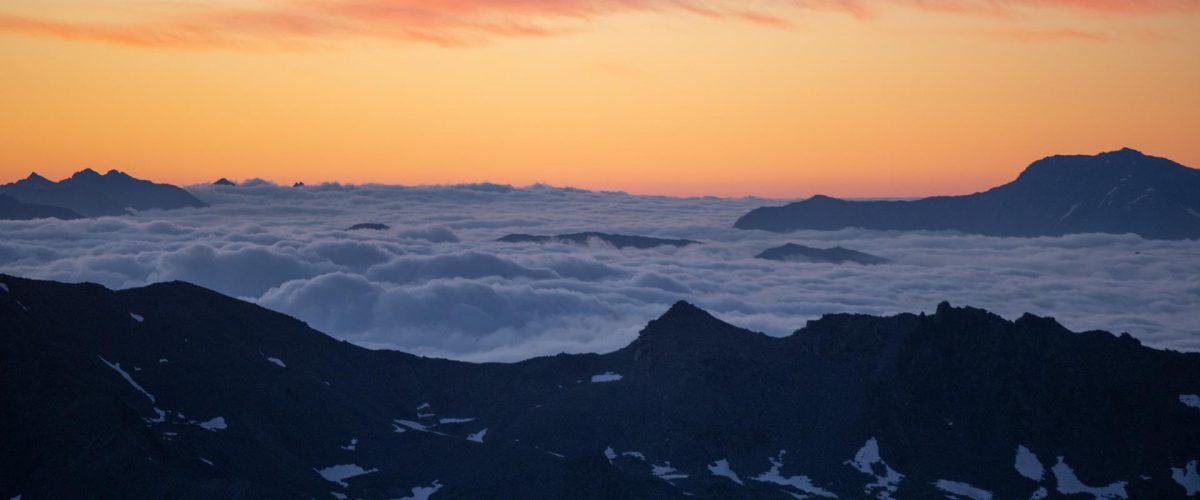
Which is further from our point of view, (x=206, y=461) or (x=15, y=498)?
(x=206, y=461)

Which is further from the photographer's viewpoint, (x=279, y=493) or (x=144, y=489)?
(x=279, y=493)

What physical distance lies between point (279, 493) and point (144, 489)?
67.5 feet

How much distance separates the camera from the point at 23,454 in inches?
7392

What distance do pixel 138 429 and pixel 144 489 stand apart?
14.9 meters

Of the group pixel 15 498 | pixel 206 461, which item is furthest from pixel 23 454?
pixel 206 461

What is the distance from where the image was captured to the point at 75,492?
18050cm

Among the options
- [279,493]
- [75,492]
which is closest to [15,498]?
[75,492]

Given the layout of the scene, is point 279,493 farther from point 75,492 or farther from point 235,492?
point 75,492

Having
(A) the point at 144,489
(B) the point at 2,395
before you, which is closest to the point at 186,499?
(A) the point at 144,489

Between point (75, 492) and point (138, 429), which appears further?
point (138, 429)

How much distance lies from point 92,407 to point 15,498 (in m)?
19.0

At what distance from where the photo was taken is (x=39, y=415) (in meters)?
196

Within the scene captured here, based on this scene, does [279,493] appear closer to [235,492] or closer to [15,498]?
[235,492]

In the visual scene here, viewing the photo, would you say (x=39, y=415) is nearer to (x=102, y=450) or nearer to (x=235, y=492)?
(x=102, y=450)
